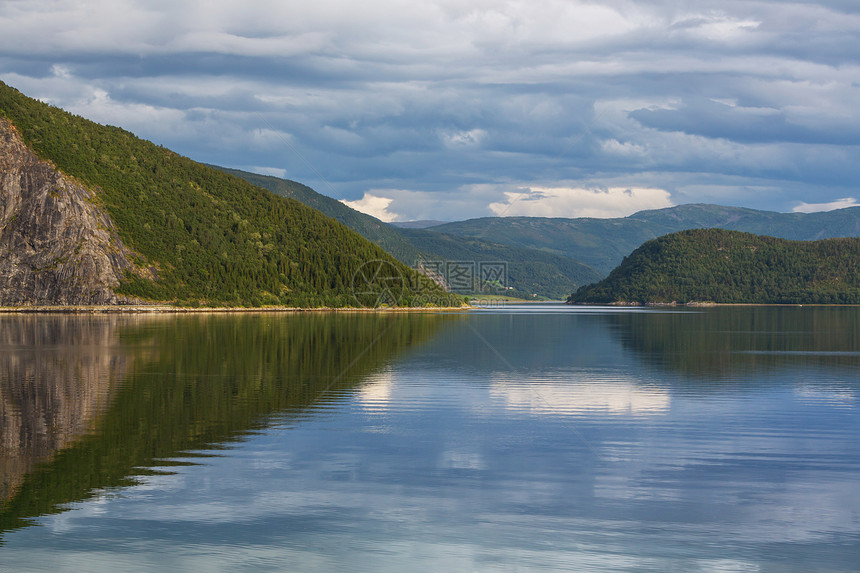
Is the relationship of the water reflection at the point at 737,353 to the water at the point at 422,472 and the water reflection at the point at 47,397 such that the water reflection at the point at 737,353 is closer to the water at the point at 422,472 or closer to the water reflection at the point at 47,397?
the water at the point at 422,472

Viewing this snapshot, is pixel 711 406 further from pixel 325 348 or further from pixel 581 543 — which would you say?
pixel 325 348

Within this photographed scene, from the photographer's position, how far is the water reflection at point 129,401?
26734 millimetres

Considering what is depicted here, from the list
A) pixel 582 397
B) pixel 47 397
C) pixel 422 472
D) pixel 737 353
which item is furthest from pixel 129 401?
pixel 737 353

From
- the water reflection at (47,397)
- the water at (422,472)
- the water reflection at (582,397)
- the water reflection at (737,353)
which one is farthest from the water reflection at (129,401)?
the water reflection at (737,353)

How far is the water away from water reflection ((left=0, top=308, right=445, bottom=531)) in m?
0.19

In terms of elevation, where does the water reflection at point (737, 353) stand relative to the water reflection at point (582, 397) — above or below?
above

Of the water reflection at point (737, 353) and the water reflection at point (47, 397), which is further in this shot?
the water reflection at point (737, 353)

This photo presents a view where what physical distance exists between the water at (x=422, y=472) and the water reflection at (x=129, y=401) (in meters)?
0.19

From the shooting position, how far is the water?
1983 centimetres

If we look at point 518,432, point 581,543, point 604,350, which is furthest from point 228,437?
point 604,350

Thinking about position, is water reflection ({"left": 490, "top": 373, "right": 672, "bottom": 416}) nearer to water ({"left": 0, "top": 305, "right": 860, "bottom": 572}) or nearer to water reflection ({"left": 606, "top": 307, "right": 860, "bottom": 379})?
water ({"left": 0, "top": 305, "right": 860, "bottom": 572})

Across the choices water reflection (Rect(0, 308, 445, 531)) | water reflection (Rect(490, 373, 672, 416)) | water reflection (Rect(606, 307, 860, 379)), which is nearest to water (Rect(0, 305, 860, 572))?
water reflection (Rect(0, 308, 445, 531))

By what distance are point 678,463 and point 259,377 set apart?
107ft

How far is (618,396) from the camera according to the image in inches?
1916
